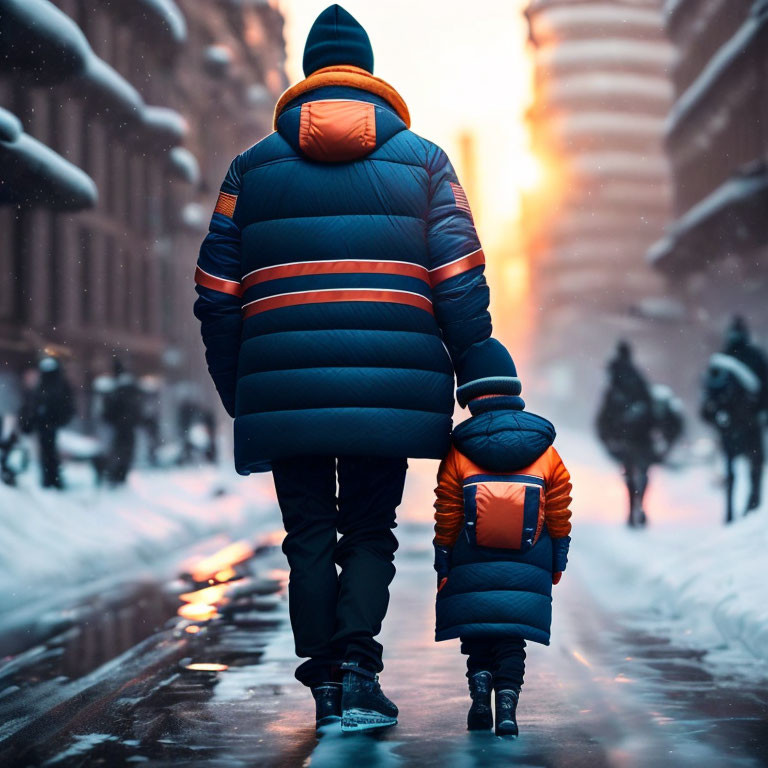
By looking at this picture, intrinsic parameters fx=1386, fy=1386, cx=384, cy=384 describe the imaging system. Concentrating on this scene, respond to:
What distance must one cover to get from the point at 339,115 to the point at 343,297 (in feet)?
1.93

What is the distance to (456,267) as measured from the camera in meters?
4.55

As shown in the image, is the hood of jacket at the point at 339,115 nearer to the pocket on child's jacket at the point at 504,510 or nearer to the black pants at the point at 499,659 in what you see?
the pocket on child's jacket at the point at 504,510

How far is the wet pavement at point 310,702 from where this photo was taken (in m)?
4.22

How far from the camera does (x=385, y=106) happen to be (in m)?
4.64

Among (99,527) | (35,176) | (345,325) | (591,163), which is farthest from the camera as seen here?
(591,163)

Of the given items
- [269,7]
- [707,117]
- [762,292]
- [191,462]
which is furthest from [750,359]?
[269,7]

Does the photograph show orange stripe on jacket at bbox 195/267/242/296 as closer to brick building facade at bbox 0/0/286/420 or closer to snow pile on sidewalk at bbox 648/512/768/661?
snow pile on sidewalk at bbox 648/512/768/661

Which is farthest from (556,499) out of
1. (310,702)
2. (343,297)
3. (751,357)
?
A: (751,357)

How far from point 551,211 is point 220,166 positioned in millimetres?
47722

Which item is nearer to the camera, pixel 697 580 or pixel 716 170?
pixel 697 580

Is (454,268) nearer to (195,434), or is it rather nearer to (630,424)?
(630,424)

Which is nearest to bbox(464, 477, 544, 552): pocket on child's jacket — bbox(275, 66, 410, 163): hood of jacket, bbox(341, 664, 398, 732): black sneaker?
bbox(341, 664, 398, 732): black sneaker

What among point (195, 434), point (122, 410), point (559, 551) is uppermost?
point (195, 434)

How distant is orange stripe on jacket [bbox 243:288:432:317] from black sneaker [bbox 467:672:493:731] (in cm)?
122
